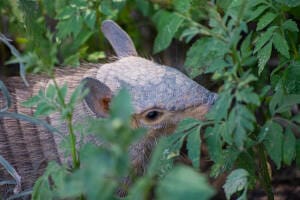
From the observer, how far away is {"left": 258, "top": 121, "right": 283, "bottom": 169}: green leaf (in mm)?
2543

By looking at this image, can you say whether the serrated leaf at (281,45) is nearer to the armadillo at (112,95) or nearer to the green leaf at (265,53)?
the green leaf at (265,53)

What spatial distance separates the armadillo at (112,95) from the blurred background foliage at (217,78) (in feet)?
0.46

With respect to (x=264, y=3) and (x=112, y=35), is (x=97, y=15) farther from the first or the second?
(x=264, y=3)

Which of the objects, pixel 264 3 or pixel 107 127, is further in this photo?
pixel 264 3

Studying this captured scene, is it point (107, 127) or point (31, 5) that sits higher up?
point (107, 127)

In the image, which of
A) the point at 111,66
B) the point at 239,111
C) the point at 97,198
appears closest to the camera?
the point at 97,198

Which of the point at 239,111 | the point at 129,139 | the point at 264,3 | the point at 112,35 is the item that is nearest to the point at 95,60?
the point at 112,35

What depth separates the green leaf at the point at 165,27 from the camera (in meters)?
3.35

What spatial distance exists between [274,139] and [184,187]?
1053 mm

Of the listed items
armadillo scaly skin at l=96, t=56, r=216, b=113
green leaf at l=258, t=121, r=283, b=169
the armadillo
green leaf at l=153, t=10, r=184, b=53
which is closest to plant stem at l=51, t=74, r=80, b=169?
green leaf at l=258, t=121, r=283, b=169

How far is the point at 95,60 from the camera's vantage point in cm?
402

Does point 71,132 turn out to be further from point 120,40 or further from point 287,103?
point 120,40

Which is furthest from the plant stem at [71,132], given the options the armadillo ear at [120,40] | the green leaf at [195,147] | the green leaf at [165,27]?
the armadillo ear at [120,40]

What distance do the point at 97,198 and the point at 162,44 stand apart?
2.27 metres
